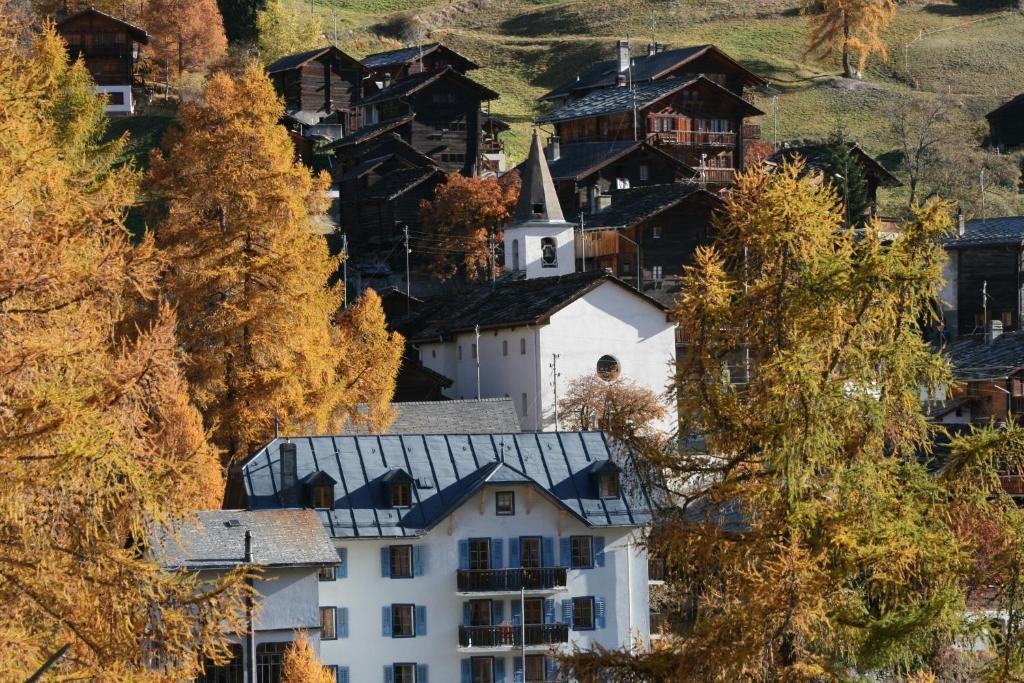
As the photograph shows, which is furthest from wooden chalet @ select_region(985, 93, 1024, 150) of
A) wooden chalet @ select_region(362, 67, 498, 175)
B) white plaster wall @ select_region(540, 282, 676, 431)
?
white plaster wall @ select_region(540, 282, 676, 431)

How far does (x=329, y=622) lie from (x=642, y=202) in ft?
113

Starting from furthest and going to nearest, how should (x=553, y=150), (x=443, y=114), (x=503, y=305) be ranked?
(x=443, y=114), (x=553, y=150), (x=503, y=305)

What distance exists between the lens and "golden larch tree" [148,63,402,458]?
43.7 m

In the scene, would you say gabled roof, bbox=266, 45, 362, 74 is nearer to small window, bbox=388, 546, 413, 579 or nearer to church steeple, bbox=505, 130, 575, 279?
church steeple, bbox=505, 130, 575, 279

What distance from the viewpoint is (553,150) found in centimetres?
9106

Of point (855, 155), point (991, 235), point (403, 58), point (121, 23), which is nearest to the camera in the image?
point (991, 235)

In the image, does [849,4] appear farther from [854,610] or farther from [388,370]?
[854,610]

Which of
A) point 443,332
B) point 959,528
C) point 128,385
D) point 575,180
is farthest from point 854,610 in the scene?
point 575,180

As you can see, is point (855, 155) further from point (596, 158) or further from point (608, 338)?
point (608, 338)

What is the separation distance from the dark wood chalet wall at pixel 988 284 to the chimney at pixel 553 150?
841 inches

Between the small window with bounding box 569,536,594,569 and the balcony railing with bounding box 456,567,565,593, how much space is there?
0.64m

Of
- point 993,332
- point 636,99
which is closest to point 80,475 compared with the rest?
point 993,332

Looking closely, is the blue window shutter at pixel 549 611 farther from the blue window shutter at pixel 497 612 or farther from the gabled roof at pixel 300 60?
the gabled roof at pixel 300 60

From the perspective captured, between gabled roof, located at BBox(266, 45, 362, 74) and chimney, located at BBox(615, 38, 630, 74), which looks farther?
chimney, located at BBox(615, 38, 630, 74)
